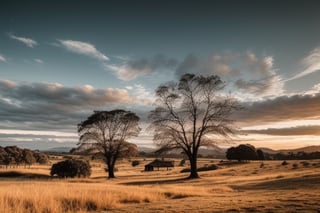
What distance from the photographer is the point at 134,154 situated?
156 ft

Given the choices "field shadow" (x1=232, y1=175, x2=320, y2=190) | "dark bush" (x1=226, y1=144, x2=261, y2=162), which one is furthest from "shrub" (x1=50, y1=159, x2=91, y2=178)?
"dark bush" (x1=226, y1=144, x2=261, y2=162)

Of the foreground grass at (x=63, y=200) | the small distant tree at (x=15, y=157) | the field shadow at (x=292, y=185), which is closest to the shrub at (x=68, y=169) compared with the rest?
the field shadow at (x=292, y=185)

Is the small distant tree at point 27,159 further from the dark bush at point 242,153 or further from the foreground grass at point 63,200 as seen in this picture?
the foreground grass at point 63,200

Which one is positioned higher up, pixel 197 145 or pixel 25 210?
pixel 197 145

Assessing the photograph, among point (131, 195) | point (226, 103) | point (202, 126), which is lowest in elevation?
point (131, 195)

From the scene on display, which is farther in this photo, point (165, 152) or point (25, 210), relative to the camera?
point (165, 152)

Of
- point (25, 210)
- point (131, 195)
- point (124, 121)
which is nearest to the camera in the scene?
point (25, 210)

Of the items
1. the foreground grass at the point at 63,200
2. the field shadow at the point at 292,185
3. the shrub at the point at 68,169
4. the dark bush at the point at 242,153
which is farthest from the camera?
the dark bush at the point at 242,153

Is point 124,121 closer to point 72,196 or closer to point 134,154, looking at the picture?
point 134,154

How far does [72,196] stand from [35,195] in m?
1.55

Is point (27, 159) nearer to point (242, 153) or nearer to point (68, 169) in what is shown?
point (68, 169)

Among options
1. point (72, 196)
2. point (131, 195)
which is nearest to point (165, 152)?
point (131, 195)

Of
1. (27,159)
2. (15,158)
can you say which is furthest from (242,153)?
(15,158)

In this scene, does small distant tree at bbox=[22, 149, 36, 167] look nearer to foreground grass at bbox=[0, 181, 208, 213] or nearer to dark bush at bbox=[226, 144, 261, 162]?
dark bush at bbox=[226, 144, 261, 162]
